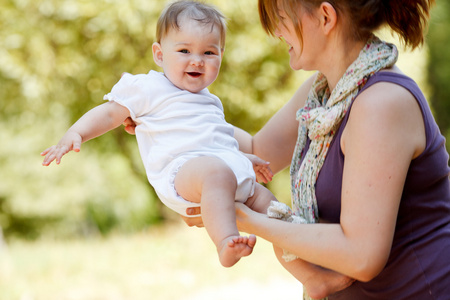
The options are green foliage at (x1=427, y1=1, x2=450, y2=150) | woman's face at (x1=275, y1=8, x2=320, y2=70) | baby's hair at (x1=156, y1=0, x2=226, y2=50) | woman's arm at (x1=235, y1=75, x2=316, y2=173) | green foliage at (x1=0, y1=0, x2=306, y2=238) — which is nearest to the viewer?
woman's face at (x1=275, y1=8, x2=320, y2=70)

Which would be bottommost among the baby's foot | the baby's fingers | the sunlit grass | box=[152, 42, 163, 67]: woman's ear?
the sunlit grass

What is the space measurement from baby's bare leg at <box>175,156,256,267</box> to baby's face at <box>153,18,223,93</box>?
33 centimetres

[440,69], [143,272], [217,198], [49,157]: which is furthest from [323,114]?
[440,69]

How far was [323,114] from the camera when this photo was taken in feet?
5.79

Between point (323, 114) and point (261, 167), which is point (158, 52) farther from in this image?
point (323, 114)

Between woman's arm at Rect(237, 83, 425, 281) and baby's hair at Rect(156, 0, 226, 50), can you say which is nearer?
woman's arm at Rect(237, 83, 425, 281)

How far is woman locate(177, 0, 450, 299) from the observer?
1.54 metres

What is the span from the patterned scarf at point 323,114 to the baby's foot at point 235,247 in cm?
22

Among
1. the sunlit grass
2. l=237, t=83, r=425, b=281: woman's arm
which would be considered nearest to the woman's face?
l=237, t=83, r=425, b=281: woman's arm

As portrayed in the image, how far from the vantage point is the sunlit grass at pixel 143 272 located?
19.4 ft

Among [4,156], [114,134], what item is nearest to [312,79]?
[114,134]

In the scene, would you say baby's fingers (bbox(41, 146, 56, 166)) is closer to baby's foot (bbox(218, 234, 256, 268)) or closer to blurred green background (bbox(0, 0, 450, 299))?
baby's foot (bbox(218, 234, 256, 268))

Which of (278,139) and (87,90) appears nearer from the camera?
(278,139)

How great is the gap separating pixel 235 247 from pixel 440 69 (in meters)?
9.12
